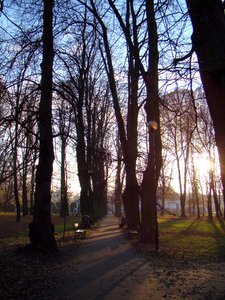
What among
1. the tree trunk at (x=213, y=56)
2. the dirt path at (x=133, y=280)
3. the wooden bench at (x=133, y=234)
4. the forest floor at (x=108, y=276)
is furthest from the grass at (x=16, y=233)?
the tree trunk at (x=213, y=56)

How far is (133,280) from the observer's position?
27.7 ft

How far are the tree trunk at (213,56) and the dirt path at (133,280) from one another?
3069 mm

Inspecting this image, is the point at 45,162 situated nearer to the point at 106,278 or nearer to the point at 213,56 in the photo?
the point at 106,278

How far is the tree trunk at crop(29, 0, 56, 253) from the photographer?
11.6 m

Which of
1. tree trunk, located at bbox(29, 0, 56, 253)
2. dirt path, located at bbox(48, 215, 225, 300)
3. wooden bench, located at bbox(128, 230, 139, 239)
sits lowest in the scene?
dirt path, located at bbox(48, 215, 225, 300)

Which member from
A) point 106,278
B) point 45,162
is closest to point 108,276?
point 106,278

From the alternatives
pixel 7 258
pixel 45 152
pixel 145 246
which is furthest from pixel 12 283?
pixel 145 246

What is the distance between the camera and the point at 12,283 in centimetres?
764

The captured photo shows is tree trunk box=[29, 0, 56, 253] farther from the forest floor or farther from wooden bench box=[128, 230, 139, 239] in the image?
wooden bench box=[128, 230, 139, 239]

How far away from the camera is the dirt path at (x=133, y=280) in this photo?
23.7 feet

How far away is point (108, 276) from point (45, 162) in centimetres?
473

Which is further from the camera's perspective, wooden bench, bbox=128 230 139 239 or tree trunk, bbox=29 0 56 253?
wooden bench, bbox=128 230 139 239

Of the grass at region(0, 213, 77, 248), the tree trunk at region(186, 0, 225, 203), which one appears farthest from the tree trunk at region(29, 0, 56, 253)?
the tree trunk at region(186, 0, 225, 203)

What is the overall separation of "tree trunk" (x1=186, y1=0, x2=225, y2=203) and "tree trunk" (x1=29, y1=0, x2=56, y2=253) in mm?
7390
